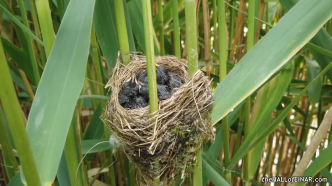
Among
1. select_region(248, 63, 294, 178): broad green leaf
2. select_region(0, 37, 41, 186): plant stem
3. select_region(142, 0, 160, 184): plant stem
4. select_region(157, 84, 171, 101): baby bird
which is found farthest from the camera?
select_region(248, 63, 294, 178): broad green leaf

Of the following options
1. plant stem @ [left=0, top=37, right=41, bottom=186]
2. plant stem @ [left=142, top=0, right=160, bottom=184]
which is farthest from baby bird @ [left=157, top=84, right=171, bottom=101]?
plant stem @ [left=0, top=37, right=41, bottom=186]

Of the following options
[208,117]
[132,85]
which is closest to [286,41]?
[208,117]

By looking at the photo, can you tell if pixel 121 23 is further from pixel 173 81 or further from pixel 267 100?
pixel 267 100

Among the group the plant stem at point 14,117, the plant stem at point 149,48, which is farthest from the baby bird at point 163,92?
the plant stem at point 14,117

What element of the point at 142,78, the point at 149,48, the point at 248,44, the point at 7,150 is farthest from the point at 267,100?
the point at 7,150

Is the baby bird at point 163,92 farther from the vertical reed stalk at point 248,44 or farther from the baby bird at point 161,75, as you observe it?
the vertical reed stalk at point 248,44

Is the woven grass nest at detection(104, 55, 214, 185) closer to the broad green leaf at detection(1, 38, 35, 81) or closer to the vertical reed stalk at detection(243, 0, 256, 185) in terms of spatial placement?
the vertical reed stalk at detection(243, 0, 256, 185)
